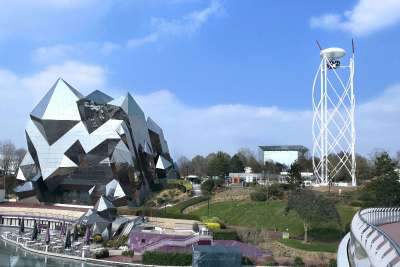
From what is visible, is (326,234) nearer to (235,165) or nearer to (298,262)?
(298,262)

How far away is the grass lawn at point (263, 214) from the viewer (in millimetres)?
47031

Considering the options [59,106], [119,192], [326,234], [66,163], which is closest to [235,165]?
[119,192]

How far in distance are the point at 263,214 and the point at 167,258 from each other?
725 inches

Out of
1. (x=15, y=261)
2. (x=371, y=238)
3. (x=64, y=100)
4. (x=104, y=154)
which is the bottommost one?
(x=15, y=261)

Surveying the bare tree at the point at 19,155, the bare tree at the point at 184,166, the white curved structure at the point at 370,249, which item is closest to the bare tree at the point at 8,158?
the bare tree at the point at 19,155

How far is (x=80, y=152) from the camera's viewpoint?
205ft

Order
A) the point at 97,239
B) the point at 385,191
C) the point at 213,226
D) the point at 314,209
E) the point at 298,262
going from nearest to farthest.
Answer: the point at 298,262
the point at 314,209
the point at 97,239
the point at 213,226
the point at 385,191

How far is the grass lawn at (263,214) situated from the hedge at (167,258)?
12.5 metres

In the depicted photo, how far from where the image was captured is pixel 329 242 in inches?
1612

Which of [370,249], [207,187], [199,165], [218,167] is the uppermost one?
[199,165]

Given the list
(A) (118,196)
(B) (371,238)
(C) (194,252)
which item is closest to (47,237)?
(C) (194,252)

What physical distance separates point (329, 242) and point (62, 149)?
3490 cm

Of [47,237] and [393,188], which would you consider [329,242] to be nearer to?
[393,188]

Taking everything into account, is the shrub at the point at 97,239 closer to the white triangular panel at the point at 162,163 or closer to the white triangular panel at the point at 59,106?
the white triangular panel at the point at 59,106
